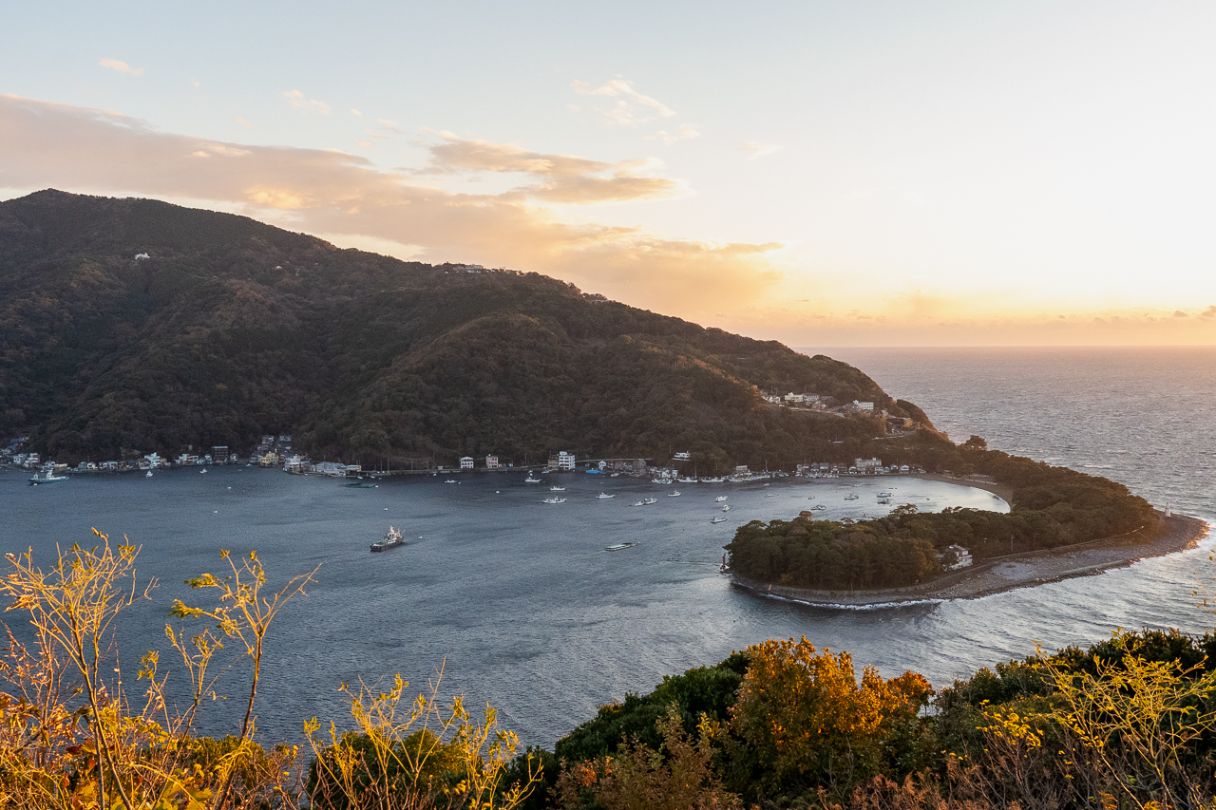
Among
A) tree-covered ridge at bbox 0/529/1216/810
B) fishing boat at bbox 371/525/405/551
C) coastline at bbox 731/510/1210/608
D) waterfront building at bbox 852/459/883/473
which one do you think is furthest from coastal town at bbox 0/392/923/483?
tree-covered ridge at bbox 0/529/1216/810

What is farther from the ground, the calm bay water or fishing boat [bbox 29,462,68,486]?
fishing boat [bbox 29,462,68,486]

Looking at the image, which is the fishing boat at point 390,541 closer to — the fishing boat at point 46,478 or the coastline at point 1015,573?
the coastline at point 1015,573

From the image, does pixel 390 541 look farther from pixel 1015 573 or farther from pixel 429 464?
pixel 1015 573

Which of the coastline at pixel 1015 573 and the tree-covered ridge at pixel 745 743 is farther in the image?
the coastline at pixel 1015 573

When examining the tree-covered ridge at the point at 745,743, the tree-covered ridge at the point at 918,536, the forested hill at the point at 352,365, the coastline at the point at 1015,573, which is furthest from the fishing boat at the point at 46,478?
the tree-covered ridge at the point at 745,743

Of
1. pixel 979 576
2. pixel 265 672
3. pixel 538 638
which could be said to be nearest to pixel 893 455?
pixel 979 576

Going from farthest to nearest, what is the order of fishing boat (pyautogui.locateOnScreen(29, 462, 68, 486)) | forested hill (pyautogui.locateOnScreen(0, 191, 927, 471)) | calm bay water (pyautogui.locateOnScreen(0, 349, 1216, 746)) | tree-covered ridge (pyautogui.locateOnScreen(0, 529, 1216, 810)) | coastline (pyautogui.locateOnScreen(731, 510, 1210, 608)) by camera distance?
forested hill (pyautogui.locateOnScreen(0, 191, 927, 471)) < fishing boat (pyautogui.locateOnScreen(29, 462, 68, 486)) < coastline (pyautogui.locateOnScreen(731, 510, 1210, 608)) < calm bay water (pyautogui.locateOnScreen(0, 349, 1216, 746)) < tree-covered ridge (pyautogui.locateOnScreen(0, 529, 1216, 810))

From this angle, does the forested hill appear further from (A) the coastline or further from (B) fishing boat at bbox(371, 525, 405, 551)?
(A) the coastline
